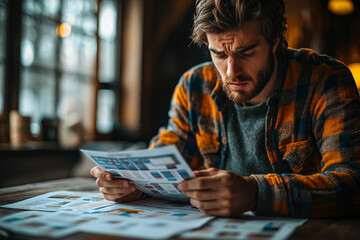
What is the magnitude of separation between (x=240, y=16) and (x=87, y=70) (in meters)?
2.48

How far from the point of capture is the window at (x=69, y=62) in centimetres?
277

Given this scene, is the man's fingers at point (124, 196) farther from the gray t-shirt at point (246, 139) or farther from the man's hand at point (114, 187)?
the gray t-shirt at point (246, 139)

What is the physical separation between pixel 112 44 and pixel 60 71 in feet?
2.82

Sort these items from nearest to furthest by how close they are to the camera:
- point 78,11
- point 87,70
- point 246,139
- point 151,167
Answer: point 151,167 < point 246,139 < point 78,11 < point 87,70

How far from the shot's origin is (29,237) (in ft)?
2.31

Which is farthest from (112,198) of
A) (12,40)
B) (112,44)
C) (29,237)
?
(112,44)

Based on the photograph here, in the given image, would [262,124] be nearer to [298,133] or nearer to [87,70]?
[298,133]

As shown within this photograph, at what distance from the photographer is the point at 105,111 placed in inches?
146

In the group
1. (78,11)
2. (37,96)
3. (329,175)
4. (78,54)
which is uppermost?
(78,11)

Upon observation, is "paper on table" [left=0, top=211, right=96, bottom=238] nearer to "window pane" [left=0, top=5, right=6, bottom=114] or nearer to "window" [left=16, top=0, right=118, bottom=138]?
"window pane" [left=0, top=5, right=6, bottom=114]

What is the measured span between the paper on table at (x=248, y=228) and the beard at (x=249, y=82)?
0.49 m

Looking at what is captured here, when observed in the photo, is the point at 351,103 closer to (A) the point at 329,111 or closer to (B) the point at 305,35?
(A) the point at 329,111

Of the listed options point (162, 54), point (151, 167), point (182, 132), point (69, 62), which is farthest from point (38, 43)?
point (151, 167)

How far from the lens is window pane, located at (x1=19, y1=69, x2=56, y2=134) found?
272 cm
